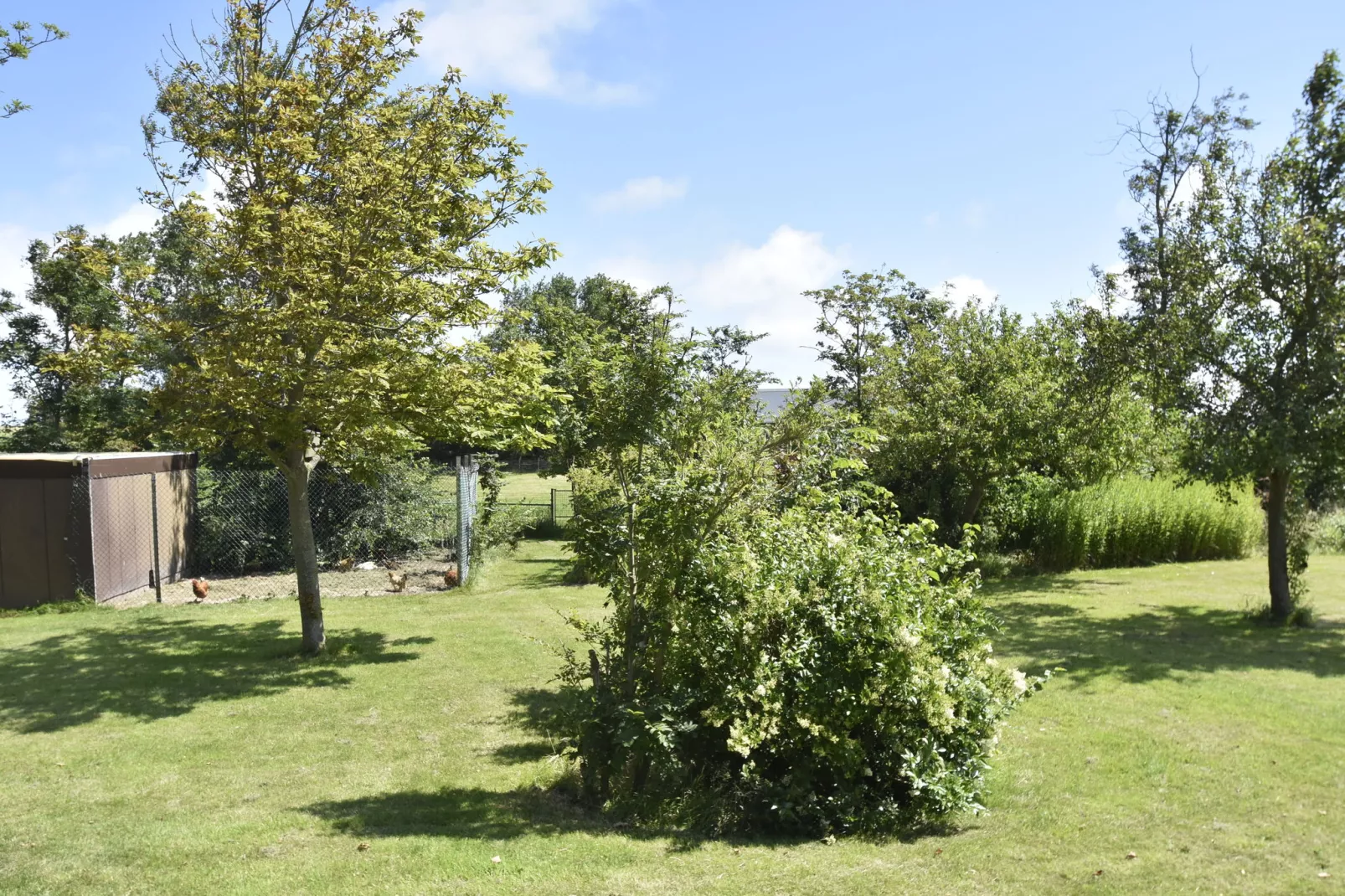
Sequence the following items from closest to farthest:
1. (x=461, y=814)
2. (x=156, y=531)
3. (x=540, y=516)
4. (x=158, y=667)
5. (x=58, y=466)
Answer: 1. (x=461, y=814)
2. (x=158, y=667)
3. (x=58, y=466)
4. (x=156, y=531)
5. (x=540, y=516)

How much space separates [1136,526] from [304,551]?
55.9ft

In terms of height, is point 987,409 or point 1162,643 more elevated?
point 987,409

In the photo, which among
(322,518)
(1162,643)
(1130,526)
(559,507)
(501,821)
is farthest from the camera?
(559,507)

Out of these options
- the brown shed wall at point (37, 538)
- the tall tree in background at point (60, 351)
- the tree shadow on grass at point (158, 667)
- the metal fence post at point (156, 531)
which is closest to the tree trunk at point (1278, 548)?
the tree shadow on grass at point (158, 667)

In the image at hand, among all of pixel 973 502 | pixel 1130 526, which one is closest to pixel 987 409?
pixel 973 502

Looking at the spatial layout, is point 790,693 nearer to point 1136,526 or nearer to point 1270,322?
point 1270,322

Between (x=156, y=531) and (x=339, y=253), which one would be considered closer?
(x=339, y=253)

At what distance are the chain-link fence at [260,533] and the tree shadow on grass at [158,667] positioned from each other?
203 centimetres

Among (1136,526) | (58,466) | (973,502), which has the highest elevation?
(58,466)

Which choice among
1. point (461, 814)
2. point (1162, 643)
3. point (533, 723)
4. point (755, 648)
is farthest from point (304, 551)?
point (1162, 643)

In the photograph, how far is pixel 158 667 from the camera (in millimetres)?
10000

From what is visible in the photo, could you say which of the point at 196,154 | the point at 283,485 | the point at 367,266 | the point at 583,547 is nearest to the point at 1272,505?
the point at 583,547

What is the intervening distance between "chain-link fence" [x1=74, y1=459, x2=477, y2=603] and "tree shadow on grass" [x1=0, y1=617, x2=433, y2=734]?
6.68 ft

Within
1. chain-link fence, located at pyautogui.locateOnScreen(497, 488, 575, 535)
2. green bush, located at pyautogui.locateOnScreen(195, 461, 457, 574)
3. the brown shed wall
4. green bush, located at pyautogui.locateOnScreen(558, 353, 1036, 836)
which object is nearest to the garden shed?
the brown shed wall
